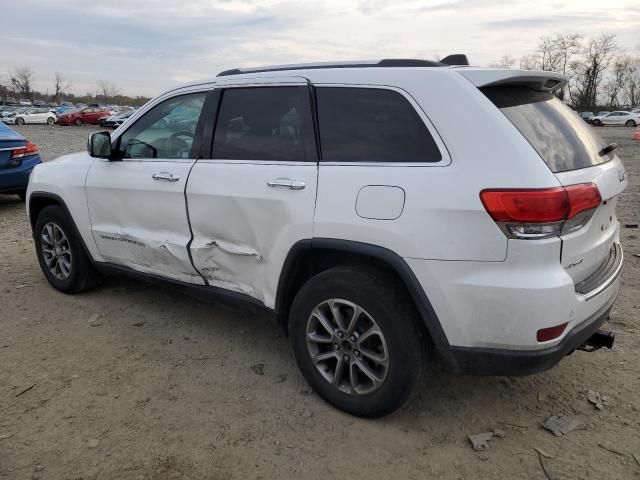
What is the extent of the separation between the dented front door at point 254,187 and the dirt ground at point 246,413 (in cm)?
41

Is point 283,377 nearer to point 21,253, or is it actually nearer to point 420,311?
point 420,311

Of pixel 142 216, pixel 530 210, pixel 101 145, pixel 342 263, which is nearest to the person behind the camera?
pixel 530 210

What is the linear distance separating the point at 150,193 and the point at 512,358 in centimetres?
255

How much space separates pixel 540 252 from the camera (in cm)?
238

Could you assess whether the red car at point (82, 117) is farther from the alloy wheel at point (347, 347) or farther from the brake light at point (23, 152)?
the alloy wheel at point (347, 347)

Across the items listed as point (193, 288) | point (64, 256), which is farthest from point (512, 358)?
point (64, 256)

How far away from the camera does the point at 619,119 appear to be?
45.8 m

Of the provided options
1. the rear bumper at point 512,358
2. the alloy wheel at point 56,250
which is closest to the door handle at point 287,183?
the rear bumper at point 512,358

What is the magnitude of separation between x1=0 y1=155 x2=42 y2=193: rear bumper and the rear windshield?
7685 mm

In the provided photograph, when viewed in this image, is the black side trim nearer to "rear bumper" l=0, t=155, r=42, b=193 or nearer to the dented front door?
the dented front door

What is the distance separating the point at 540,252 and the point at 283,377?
5.88ft

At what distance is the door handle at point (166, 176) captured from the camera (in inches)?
142

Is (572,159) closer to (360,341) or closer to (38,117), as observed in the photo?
(360,341)

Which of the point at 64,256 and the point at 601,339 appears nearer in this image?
the point at 601,339
